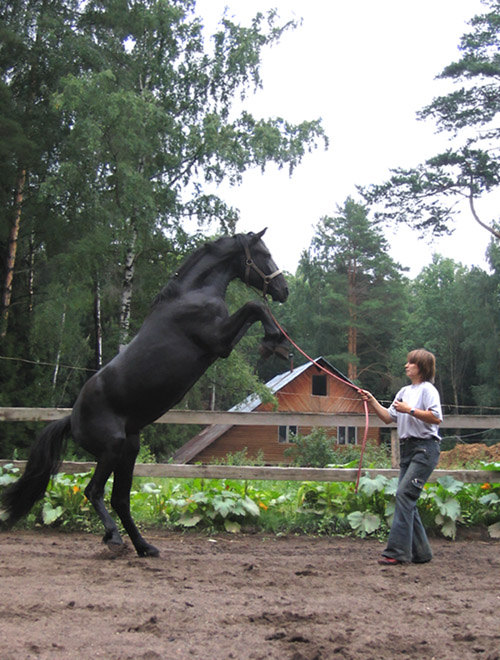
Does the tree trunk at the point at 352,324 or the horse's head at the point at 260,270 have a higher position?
the tree trunk at the point at 352,324

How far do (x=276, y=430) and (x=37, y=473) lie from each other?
26299mm

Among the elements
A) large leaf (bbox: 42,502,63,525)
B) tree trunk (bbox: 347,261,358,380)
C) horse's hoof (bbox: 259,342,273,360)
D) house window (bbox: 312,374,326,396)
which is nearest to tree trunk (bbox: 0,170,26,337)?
large leaf (bbox: 42,502,63,525)

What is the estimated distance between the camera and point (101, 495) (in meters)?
4.87

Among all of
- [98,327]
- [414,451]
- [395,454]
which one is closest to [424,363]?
[414,451]

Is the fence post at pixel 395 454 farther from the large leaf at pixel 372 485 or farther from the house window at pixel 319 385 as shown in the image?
the house window at pixel 319 385

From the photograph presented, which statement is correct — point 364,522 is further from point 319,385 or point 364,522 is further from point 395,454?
point 319,385

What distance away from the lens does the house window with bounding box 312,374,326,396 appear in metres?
33.9

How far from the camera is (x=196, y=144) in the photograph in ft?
52.8

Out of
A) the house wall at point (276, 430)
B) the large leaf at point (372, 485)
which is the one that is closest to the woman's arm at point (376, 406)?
the large leaf at point (372, 485)

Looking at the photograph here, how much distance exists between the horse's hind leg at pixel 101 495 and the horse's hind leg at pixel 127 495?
Result: 0.10 meters

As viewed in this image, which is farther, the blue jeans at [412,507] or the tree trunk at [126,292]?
the tree trunk at [126,292]

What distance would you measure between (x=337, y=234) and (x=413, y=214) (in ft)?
58.2

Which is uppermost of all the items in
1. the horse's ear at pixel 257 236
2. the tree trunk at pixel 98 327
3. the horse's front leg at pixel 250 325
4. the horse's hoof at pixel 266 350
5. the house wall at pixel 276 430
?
the tree trunk at pixel 98 327

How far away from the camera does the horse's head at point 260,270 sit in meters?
4.68
